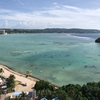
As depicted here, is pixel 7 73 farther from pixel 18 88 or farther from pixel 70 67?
pixel 70 67

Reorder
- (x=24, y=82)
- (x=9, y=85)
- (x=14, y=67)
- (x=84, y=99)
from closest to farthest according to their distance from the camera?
(x=84, y=99)
(x=9, y=85)
(x=24, y=82)
(x=14, y=67)

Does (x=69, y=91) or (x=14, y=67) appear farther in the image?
(x=14, y=67)

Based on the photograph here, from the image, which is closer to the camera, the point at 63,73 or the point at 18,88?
the point at 18,88

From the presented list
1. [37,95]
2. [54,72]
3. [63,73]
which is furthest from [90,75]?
[37,95]

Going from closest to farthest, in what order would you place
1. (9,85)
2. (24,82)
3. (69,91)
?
(69,91), (9,85), (24,82)

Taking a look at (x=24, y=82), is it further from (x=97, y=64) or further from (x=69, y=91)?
(x=97, y=64)

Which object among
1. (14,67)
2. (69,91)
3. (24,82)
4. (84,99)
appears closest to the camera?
(84,99)

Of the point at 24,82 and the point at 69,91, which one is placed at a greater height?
the point at 69,91

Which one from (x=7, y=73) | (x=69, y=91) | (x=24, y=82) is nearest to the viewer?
(x=69, y=91)

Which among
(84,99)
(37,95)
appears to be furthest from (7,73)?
(84,99)
